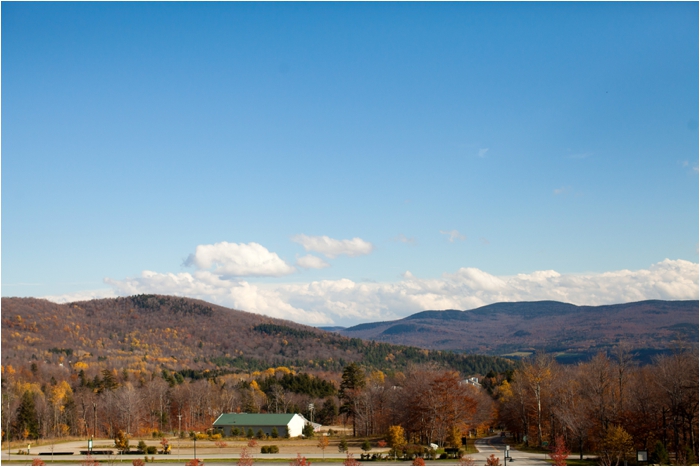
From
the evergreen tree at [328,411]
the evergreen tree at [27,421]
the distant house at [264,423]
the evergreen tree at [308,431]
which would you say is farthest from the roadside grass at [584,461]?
the evergreen tree at [27,421]

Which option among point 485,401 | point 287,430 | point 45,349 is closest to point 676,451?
point 485,401

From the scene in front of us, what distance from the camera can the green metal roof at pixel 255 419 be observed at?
274ft

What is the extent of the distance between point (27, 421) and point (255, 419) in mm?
31618

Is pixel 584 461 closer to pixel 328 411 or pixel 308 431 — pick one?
pixel 308 431

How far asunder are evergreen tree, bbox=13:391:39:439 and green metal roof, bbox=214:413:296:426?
82.8 ft

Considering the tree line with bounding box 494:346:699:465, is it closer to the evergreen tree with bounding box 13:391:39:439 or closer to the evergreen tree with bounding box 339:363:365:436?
the evergreen tree with bounding box 339:363:365:436

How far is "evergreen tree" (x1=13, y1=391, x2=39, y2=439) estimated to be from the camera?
8425cm

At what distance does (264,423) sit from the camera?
274 ft

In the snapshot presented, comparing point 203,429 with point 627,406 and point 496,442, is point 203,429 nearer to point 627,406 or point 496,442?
point 496,442

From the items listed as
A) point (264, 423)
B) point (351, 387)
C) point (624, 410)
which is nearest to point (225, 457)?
point (264, 423)

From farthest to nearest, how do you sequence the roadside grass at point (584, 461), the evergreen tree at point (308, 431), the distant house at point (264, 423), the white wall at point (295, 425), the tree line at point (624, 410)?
the white wall at point (295, 425)
the distant house at point (264, 423)
the evergreen tree at point (308, 431)
the roadside grass at point (584, 461)
the tree line at point (624, 410)

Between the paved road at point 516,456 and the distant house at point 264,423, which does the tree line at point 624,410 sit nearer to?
the paved road at point 516,456

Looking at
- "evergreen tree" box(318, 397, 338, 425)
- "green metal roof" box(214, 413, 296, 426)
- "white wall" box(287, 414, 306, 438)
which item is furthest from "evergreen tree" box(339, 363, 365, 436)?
"evergreen tree" box(318, 397, 338, 425)

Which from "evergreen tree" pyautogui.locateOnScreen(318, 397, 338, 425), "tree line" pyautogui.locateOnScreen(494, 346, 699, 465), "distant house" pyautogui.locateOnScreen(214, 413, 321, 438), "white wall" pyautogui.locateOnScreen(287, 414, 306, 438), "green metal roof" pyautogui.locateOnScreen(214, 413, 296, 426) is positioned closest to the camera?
"tree line" pyautogui.locateOnScreen(494, 346, 699, 465)
